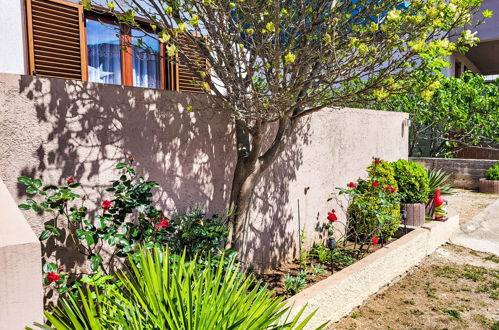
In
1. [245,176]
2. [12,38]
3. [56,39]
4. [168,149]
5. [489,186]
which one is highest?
[56,39]

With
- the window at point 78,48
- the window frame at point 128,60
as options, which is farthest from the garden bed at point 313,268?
the window frame at point 128,60

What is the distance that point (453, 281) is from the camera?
5.15 meters

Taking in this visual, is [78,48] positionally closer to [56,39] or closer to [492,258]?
[56,39]

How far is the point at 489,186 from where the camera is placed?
462 inches

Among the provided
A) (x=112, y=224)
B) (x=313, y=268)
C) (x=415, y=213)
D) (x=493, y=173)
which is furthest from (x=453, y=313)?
(x=493, y=173)

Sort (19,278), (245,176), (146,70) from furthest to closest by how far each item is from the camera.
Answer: (146,70) → (245,176) → (19,278)

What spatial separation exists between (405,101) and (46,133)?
12.5 meters

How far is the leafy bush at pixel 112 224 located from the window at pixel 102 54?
9.77 ft

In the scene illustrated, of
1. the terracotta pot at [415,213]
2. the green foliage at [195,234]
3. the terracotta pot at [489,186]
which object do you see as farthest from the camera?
the terracotta pot at [489,186]

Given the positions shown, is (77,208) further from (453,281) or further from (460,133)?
(460,133)

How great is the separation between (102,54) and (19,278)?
4723 mm

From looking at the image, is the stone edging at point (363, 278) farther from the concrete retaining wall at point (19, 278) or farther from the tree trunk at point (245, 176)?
the concrete retaining wall at point (19, 278)

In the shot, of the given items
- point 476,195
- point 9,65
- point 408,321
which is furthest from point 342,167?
point 476,195

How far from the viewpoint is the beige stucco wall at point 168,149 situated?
286cm
